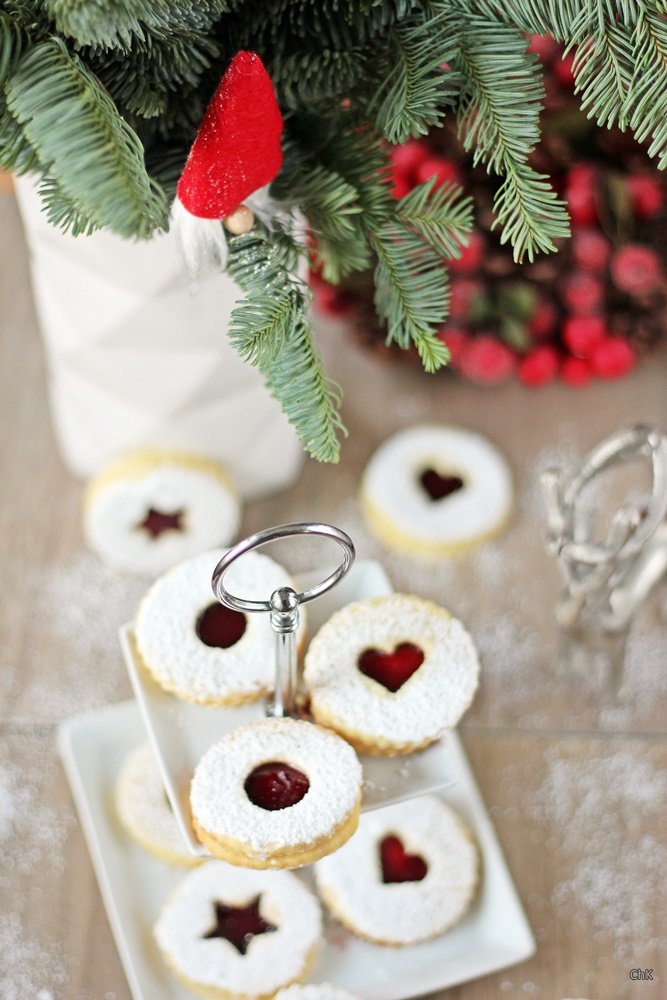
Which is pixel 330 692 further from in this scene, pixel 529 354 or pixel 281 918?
pixel 529 354

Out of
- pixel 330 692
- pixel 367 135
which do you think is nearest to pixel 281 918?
pixel 330 692

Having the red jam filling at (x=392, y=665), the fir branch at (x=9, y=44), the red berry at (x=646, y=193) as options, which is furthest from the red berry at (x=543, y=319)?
the fir branch at (x=9, y=44)

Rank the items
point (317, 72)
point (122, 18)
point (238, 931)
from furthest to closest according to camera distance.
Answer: point (238, 931)
point (317, 72)
point (122, 18)

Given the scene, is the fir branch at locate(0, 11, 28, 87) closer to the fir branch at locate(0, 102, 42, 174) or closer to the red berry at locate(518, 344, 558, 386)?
the fir branch at locate(0, 102, 42, 174)

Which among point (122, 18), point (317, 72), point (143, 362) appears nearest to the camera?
point (122, 18)

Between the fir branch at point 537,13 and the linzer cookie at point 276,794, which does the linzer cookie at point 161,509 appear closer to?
the linzer cookie at point 276,794

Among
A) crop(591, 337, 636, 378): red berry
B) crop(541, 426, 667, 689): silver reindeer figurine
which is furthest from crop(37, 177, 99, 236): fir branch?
crop(591, 337, 636, 378): red berry

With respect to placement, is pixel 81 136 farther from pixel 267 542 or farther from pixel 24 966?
pixel 24 966

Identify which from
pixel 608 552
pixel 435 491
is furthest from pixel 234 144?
pixel 435 491
